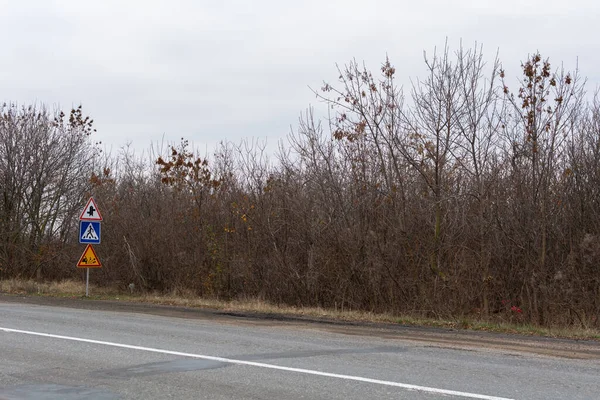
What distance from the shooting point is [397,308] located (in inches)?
698

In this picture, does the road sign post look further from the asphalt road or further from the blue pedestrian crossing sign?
the asphalt road

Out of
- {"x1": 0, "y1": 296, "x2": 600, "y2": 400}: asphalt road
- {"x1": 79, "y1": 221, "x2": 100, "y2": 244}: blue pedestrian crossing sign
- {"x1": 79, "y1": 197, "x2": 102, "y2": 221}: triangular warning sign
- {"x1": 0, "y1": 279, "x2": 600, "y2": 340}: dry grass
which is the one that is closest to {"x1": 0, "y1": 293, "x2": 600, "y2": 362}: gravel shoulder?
{"x1": 0, "y1": 296, "x2": 600, "y2": 400}: asphalt road

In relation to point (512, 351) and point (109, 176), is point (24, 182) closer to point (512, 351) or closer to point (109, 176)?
point (109, 176)

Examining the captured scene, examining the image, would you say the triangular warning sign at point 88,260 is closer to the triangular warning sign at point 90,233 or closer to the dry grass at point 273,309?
the triangular warning sign at point 90,233

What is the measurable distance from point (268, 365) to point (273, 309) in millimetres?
8633

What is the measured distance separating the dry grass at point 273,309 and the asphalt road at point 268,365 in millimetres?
1852

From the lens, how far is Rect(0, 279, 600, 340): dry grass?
13.7 m

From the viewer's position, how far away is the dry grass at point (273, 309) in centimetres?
1366

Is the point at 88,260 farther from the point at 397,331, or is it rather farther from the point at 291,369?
the point at 291,369

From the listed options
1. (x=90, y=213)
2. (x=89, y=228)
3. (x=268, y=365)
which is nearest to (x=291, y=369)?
(x=268, y=365)

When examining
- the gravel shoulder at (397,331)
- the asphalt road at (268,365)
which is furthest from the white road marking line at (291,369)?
the gravel shoulder at (397,331)

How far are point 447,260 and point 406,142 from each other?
3483mm

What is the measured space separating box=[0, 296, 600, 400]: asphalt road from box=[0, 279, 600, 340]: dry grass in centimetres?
185

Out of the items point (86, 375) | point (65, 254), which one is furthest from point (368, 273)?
point (65, 254)
